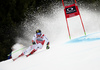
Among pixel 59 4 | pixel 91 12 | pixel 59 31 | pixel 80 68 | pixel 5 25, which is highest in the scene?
pixel 59 4

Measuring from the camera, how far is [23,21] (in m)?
10.4

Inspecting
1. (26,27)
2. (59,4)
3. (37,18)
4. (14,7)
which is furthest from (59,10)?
(14,7)

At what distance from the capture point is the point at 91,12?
47.8ft

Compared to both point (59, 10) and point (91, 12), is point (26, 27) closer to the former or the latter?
point (59, 10)

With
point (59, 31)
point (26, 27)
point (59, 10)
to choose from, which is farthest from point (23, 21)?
point (59, 10)

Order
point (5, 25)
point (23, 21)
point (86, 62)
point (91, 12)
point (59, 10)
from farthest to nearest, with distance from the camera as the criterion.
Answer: point (91, 12), point (59, 10), point (23, 21), point (5, 25), point (86, 62)

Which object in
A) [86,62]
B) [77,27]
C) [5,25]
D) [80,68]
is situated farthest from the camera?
[77,27]

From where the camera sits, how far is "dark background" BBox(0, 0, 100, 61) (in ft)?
29.7

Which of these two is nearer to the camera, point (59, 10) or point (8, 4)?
point (8, 4)

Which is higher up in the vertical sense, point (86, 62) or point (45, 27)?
point (45, 27)

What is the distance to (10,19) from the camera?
9234 mm

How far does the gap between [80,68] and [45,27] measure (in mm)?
8858

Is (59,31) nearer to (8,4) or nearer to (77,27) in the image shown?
(77,27)

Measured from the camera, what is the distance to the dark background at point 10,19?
9.05 m
